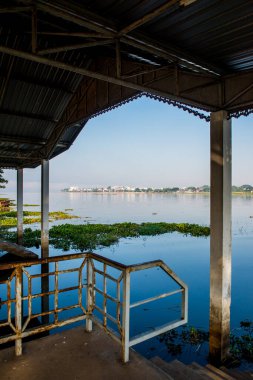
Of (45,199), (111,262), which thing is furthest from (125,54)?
(45,199)

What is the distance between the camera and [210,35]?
378 cm

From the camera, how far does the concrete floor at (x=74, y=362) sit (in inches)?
111

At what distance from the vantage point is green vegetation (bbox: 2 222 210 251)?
17188 millimetres

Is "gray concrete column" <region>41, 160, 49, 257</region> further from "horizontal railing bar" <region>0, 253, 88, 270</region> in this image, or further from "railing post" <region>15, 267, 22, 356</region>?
"railing post" <region>15, 267, 22, 356</region>

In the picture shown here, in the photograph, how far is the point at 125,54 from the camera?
5.42 metres

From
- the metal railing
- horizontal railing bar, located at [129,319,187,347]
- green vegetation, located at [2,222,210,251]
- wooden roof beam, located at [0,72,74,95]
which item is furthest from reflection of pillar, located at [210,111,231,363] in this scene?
green vegetation, located at [2,222,210,251]

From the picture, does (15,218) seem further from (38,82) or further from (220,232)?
(220,232)

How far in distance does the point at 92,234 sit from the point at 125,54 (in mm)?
16537

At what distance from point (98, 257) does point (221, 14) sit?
3703mm

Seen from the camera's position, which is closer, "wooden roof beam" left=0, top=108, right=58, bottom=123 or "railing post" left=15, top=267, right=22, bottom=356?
"railing post" left=15, top=267, right=22, bottom=356

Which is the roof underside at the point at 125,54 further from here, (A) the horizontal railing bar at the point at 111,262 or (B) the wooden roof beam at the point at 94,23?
(A) the horizontal railing bar at the point at 111,262

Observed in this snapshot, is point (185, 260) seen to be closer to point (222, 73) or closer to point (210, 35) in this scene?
point (222, 73)

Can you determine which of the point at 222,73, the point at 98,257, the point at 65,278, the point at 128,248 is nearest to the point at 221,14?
the point at 222,73

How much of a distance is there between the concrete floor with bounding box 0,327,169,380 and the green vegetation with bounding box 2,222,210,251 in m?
12.7
